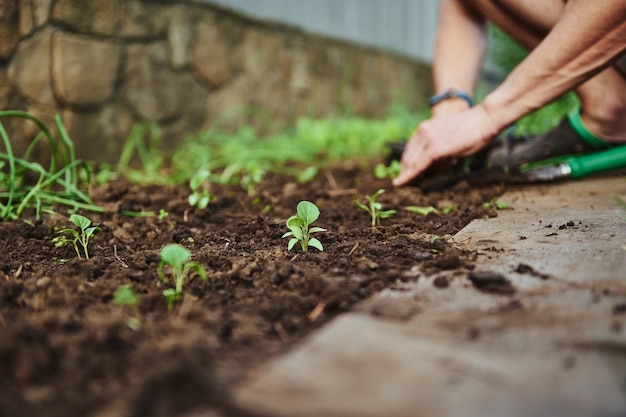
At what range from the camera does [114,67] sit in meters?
2.69

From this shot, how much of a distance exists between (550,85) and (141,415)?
1553mm

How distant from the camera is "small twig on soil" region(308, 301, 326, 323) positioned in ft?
3.05

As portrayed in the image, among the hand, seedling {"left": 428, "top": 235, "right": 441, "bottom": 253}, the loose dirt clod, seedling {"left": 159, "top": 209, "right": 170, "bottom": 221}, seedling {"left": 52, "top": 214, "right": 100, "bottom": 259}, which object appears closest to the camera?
the loose dirt clod

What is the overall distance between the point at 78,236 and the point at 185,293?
487 millimetres

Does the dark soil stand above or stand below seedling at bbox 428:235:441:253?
below

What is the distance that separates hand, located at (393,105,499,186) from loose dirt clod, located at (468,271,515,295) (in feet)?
2.98

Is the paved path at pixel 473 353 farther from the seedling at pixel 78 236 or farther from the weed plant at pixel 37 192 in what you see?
the weed plant at pixel 37 192

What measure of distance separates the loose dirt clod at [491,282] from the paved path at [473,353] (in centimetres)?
1

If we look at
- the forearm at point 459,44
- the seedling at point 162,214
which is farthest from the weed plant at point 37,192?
the forearm at point 459,44

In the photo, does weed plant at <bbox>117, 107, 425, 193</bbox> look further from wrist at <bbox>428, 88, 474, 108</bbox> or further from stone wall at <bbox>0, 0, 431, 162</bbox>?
wrist at <bbox>428, 88, 474, 108</bbox>

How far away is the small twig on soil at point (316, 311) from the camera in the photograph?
93 cm

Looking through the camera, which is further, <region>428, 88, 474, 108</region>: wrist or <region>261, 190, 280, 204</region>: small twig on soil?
<region>428, 88, 474, 108</region>: wrist

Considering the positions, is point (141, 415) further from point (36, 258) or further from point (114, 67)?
point (114, 67)

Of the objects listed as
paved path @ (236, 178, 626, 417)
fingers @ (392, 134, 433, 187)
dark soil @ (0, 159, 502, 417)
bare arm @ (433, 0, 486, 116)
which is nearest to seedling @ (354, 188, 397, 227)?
dark soil @ (0, 159, 502, 417)
